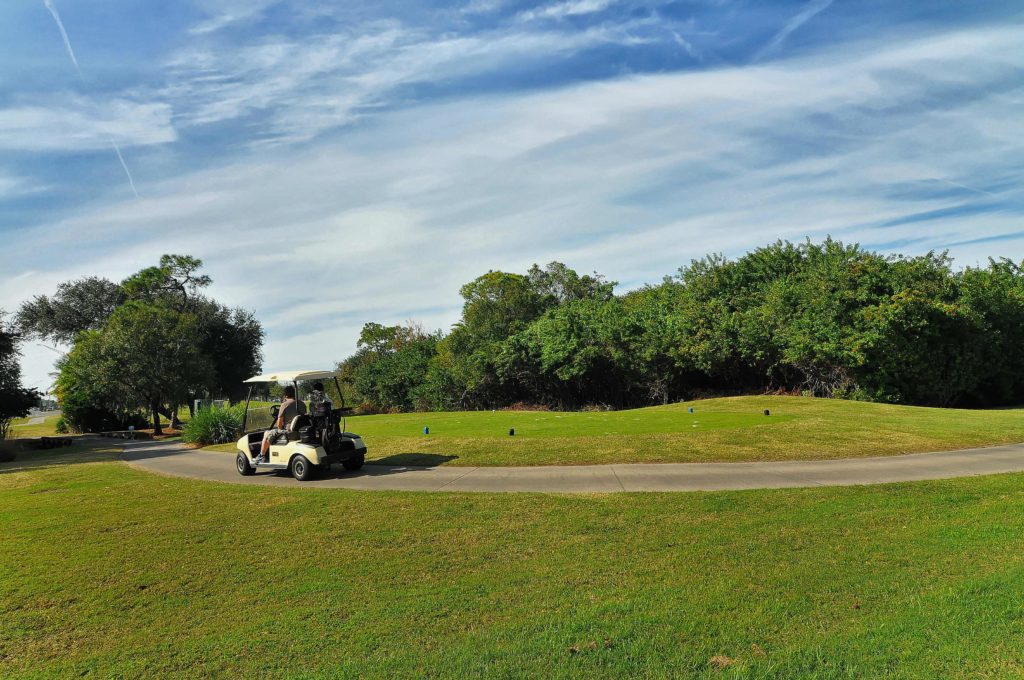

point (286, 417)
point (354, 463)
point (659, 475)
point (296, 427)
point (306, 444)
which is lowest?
point (659, 475)

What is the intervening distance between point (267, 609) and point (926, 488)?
31.1 feet

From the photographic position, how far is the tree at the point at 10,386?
28344 mm

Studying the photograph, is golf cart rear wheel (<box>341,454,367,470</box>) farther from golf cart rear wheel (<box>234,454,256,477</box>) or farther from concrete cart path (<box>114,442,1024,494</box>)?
golf cart rear wheel (<box>234,454,256,477</box>)

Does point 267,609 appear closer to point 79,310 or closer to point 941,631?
point 941,631

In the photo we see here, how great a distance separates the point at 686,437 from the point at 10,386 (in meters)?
29.9

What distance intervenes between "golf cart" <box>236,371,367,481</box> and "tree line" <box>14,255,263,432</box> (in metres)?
26.8

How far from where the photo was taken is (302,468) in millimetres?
12875

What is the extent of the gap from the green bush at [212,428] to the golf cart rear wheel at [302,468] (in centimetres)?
1115

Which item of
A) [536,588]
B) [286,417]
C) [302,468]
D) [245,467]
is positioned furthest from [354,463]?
[536,588]

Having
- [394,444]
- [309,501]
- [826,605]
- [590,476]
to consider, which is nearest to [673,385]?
[394,444]

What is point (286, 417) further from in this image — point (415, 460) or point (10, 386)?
point (10, 386)

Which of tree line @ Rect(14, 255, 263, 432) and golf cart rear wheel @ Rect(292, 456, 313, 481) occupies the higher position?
tree line @ Rect(14, 255, 263, 432)

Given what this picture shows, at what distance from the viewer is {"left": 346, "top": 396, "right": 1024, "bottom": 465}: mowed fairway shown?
1423 centimetres

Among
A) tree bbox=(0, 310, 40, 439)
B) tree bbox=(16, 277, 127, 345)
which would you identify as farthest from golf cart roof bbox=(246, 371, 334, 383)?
tree bbox=(16, 277, 127, 345)
